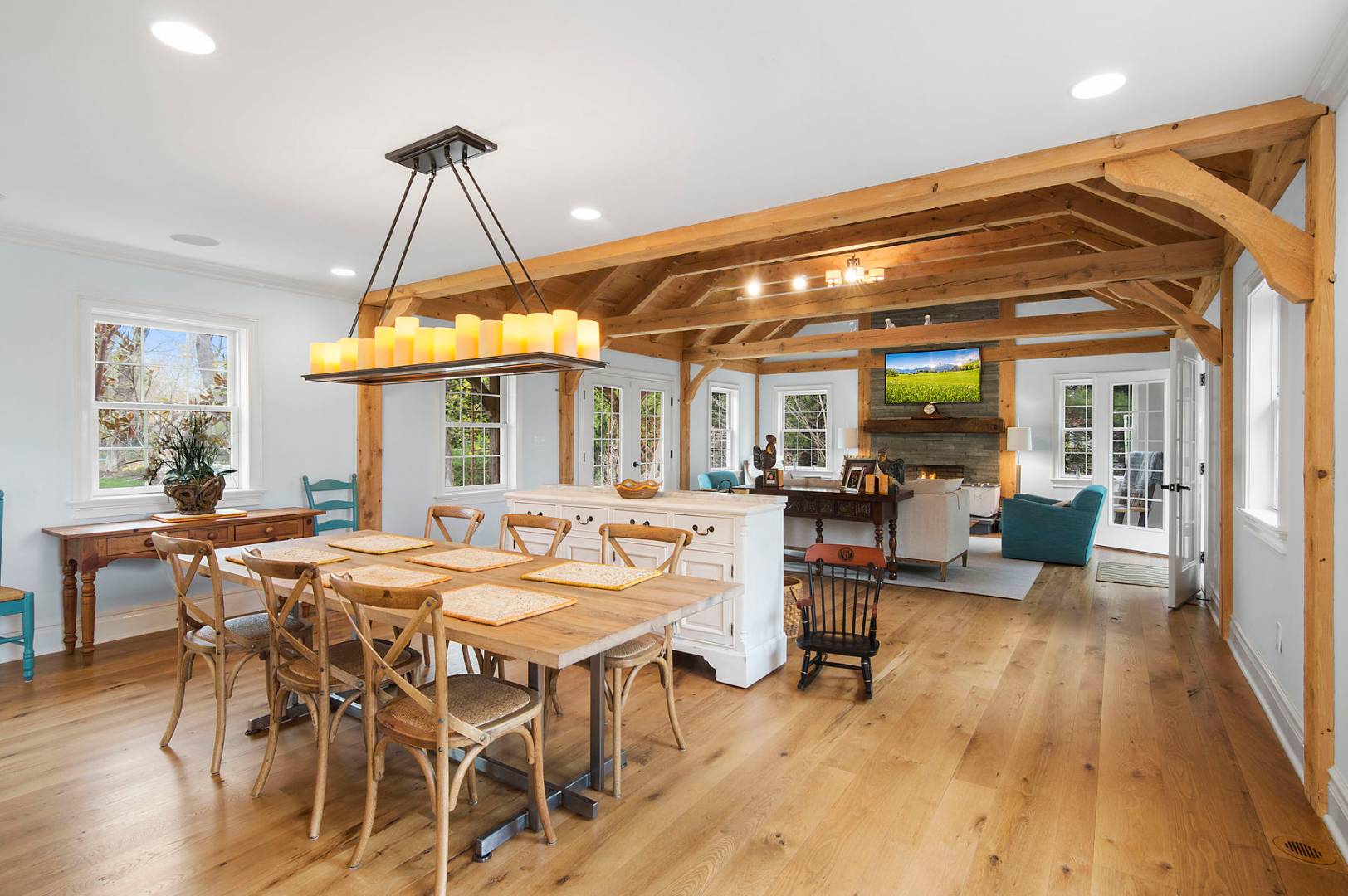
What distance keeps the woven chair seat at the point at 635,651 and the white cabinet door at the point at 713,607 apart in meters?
0.77

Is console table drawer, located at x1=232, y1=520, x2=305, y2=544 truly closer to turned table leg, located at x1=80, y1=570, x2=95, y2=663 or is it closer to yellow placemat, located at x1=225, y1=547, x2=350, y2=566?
turned table leg, located at x1=80, y1=570, x2=95, y2=663

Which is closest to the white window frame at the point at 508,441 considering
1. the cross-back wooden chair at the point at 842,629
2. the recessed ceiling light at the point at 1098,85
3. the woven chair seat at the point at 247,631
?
the woven chair seat at the point at 247,631

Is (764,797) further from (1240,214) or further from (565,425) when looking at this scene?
(565,425)

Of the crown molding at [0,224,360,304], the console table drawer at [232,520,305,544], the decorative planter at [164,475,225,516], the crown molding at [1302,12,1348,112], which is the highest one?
the crown molding at [0,224,360,304]

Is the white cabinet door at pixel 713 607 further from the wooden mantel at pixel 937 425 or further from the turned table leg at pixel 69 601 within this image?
the wooden mantel at pixel 937 425

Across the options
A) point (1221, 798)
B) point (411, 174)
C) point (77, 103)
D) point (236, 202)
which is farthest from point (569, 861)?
point (236, 202)

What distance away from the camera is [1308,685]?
94.7 inches

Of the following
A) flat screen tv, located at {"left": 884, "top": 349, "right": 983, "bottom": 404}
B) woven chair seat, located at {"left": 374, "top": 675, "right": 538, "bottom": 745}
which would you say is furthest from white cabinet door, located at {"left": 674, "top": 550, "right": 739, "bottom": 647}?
flat screen tv, located at {"left": 884, "top": 349, "right": 983, "bottom": 404}

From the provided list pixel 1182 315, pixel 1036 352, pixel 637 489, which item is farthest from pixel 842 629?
pixel 1036 352

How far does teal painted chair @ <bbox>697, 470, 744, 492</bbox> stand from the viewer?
950 centimetres

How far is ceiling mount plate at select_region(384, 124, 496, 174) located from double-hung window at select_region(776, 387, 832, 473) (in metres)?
8.60

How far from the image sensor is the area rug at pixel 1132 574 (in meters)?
6.11

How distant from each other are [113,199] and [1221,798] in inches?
218

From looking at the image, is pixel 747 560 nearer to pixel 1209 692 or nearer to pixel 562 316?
pixel 562 316
